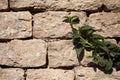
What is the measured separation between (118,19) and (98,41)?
1.16 feet

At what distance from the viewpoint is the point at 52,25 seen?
3.26 meters

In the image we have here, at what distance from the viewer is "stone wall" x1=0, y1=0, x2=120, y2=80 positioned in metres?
3.18

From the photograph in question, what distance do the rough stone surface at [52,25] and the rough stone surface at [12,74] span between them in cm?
42

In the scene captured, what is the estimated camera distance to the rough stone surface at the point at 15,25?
10.6ft

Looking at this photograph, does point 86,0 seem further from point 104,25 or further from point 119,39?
point 119,39

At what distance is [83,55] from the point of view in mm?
3193

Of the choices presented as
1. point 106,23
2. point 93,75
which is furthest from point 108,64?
point 106,23

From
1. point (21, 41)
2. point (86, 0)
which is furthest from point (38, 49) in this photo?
point (86, 0)

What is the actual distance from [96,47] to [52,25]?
52 cm

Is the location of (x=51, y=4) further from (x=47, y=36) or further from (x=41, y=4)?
(x=47, y=36)

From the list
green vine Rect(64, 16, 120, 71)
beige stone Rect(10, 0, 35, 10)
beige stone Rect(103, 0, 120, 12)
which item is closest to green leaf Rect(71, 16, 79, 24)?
green vine Rect(64, 16, 120, 71)

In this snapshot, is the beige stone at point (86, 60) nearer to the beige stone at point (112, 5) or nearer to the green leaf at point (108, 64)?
the green leaf at point (108, 64)

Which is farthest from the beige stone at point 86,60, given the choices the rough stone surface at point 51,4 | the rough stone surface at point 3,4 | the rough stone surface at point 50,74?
the rough stone surface at point 3,4

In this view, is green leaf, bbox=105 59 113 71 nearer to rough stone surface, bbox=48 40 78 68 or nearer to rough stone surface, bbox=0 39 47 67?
rough stone surface, bbox=48 40 78 68
